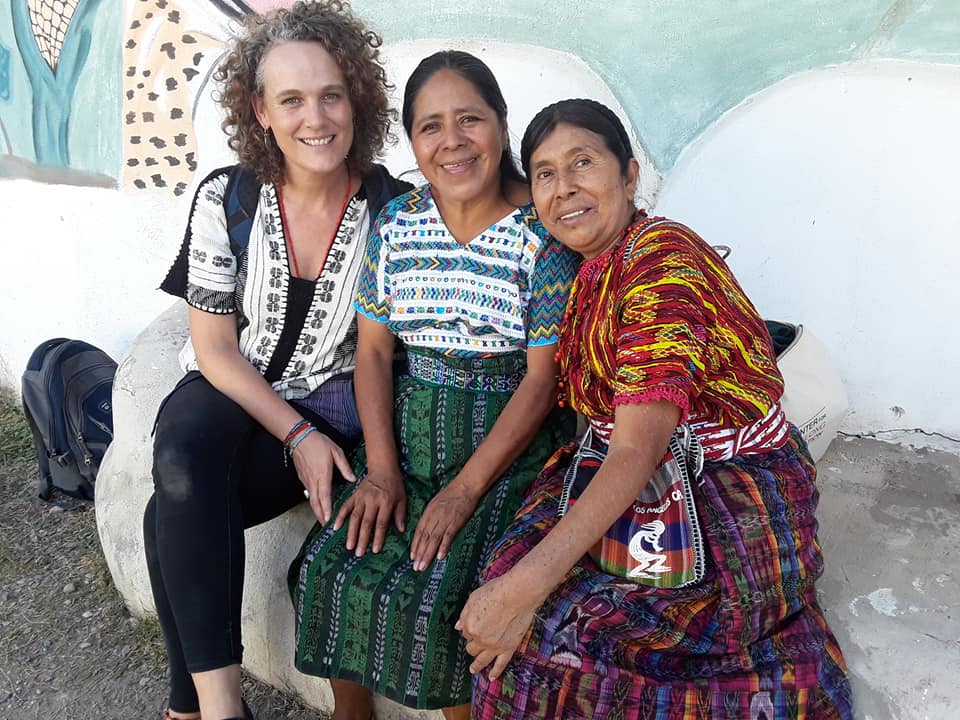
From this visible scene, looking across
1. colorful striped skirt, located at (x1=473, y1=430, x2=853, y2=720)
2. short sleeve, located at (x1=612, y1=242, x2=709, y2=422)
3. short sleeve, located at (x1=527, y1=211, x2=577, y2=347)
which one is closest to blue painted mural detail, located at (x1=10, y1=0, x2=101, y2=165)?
short sleeve, located at (x1=527, y1=211, x2=577, y2=347)

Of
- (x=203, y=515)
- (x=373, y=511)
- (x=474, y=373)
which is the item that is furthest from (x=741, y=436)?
(x=203, y=515)

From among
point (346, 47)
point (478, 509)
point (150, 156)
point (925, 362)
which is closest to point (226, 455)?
point (478, 509)

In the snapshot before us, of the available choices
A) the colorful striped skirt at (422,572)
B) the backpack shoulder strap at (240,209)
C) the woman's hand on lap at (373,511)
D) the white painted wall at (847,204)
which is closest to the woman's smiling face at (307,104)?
the backpack shoulder strap at (240,209)

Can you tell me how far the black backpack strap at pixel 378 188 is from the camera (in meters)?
2.27

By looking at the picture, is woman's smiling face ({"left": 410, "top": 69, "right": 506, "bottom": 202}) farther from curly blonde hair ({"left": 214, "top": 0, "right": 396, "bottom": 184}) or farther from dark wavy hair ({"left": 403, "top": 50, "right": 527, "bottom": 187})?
curly blonde hair ({"left": 214, "top": 0, "right": 396, "bottom": 184})

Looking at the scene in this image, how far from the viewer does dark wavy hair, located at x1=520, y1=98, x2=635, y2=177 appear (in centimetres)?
179

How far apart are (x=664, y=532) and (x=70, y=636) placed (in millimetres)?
2035

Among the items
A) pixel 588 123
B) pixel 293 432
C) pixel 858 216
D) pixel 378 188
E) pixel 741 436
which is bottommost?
pixel 293 432

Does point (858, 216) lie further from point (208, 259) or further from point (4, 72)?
point (4, 72)

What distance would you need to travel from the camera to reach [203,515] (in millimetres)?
1906

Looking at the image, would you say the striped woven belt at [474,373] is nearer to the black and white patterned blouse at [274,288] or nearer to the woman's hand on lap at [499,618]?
the black and white patterned blouse at [274,288]

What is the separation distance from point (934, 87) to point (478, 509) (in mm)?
1730

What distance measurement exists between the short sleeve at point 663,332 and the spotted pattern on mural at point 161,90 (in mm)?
2626

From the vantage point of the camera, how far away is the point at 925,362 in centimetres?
260
